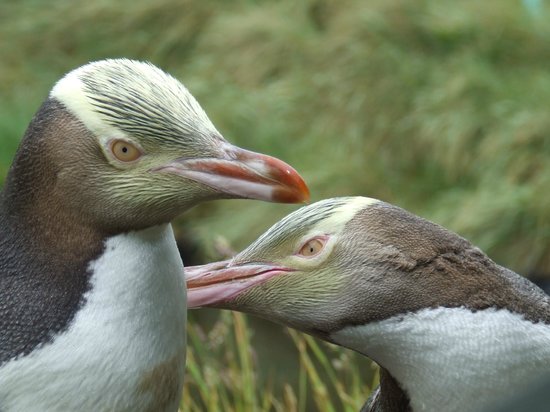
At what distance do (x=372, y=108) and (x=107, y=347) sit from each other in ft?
10.4

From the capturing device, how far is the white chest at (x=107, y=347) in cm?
181

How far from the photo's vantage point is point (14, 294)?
186 centimetres

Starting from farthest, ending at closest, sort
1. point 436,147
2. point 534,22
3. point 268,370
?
point 534,22
point 436,147
point 268,370

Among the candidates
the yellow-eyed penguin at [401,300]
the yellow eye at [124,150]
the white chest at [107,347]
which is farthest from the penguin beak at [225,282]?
the yellow eye at [124,150]

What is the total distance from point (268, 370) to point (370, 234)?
→ 1.93 m

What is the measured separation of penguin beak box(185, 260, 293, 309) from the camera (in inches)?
80.6

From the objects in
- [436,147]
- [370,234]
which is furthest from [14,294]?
[436,147]

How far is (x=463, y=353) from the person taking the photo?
6.23ft

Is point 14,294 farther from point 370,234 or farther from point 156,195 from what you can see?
point 370,234

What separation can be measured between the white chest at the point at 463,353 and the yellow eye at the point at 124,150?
1.57 ft

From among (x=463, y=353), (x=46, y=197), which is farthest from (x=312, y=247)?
(x=46, y=197)

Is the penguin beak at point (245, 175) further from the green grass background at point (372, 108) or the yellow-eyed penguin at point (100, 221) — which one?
the green grass background at point (372, 108)

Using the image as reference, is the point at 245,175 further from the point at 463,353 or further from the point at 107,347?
the point at 463,353

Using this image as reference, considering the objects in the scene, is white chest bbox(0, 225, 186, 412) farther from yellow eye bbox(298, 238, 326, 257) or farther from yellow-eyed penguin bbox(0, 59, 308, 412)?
yellow eye bbox(298, 238, 326, 257)
